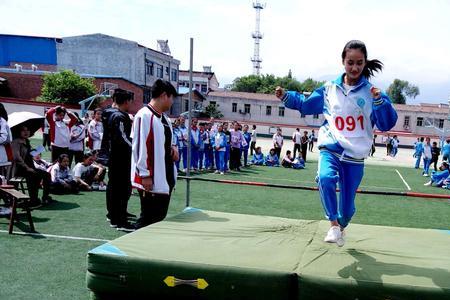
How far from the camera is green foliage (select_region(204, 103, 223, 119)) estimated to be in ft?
189

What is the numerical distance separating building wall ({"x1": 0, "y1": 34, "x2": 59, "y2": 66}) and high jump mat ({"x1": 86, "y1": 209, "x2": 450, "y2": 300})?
45323 mm

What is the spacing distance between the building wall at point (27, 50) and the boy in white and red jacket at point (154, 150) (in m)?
44.4

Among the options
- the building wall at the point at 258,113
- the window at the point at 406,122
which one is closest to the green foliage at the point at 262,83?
the building wall at the point at 258,113

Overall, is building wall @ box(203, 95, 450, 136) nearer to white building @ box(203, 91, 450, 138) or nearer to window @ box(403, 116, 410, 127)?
white building @ box(203, 91, 450, 138)

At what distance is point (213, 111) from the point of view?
2304 inches

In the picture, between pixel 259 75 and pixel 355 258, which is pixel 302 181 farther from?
pixel 259 75

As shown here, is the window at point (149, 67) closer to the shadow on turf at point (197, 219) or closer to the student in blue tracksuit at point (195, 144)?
the student in blue tracksuit at point (195, 144)

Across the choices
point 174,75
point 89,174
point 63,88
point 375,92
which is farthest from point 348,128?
point 174,75

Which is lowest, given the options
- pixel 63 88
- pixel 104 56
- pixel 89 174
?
pixel 89 174

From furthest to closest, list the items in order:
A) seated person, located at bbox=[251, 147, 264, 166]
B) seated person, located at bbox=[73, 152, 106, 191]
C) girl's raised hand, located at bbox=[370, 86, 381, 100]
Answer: seated person, located at bbox=[251, 147, 264, 166] < seated person, located at bbox=[73, 152, 106, 191] < girl's raised hand, located at bbox=[370, 86, 381, 100]

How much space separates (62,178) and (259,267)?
21.4ft

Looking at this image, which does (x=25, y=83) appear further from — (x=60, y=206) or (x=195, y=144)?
(x=60, y=206)

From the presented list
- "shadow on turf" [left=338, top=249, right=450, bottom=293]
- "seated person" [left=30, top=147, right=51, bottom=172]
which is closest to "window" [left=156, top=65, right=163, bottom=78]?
"seated person" [left=30, top=147, right=51, bottom=172]

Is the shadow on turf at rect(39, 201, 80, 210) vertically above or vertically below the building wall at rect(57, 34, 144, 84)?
below
